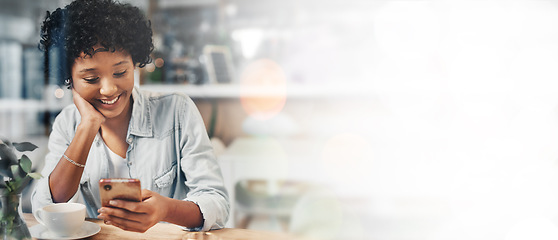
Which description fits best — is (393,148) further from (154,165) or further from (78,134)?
(78,134)

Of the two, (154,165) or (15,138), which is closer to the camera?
(154,165)

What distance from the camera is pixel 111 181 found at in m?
1.00

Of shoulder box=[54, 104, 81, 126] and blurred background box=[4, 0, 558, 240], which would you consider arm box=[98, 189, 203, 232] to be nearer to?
blurred background box=[4, 0, 558, 240]

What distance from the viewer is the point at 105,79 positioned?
125cm

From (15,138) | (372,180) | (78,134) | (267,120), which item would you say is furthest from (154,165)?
(372,180)

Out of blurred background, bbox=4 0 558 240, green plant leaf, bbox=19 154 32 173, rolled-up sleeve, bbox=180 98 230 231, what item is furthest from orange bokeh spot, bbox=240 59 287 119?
green plant leaf, bbox=19 154 32 173

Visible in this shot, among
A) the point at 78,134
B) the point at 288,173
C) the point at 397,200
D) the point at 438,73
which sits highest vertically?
the point at 438,73

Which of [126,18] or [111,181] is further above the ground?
[126,18]

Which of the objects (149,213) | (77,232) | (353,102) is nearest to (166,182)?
(149,213)

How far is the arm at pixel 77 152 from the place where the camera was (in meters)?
1.28

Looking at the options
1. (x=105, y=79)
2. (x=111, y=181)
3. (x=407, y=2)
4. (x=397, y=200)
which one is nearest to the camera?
(x=111, y=181)

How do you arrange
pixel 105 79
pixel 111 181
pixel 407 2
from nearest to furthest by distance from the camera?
pixel 111 181 < pixel 105 79 < pixel 407 2

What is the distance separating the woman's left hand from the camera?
1.05 metres

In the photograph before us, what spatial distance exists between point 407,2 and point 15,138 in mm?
1484
